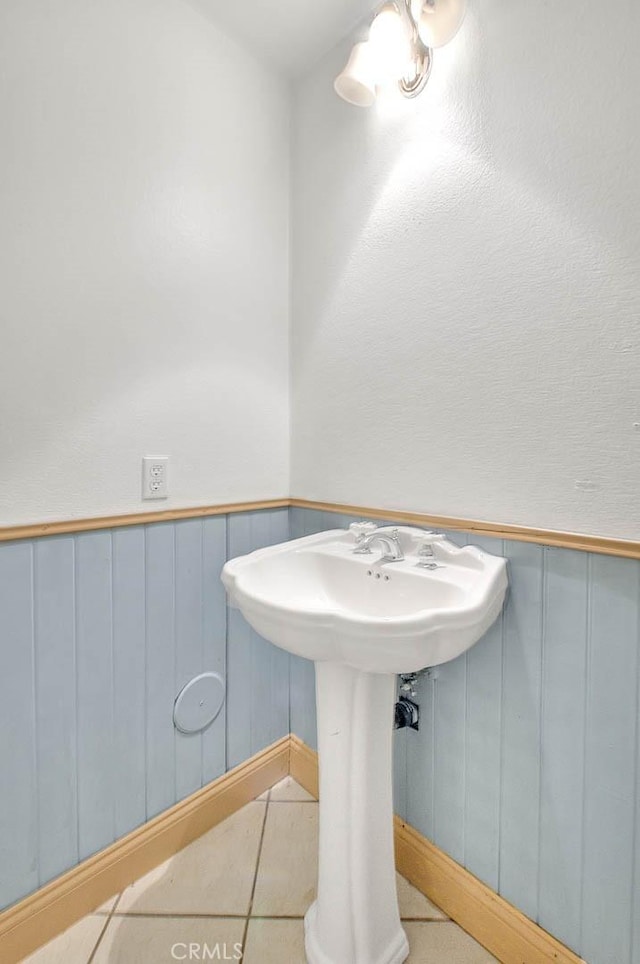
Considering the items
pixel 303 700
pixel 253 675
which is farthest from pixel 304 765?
pixel 253 675

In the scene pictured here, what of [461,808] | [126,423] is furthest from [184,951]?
[126,423]

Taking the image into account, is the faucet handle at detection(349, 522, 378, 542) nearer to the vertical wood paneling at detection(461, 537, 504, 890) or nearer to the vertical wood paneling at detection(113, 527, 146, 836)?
the vertical wood paneling at detection(461, 537, 504, 890)

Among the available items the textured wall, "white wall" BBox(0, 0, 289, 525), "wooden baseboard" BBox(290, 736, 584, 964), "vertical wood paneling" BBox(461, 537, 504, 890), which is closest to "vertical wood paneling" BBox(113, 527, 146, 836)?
the textured wall

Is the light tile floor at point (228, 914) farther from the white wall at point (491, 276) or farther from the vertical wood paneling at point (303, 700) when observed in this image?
the white wall at point (491, 276)

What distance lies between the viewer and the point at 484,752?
1.04m

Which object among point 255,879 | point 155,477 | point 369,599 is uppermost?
point 155,477

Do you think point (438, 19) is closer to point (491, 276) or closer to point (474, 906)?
point (491, 276)

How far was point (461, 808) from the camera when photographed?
109 centimetres

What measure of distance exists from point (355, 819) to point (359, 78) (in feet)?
5.51

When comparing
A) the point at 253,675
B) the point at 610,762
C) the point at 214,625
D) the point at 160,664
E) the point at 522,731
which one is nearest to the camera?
the point at 610,762

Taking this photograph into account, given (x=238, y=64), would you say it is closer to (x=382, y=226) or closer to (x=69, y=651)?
(x=382, y=226)

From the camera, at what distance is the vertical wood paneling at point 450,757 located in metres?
1.08

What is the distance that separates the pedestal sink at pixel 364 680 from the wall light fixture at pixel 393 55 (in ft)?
3.60

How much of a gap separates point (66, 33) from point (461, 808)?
195 centimetres
